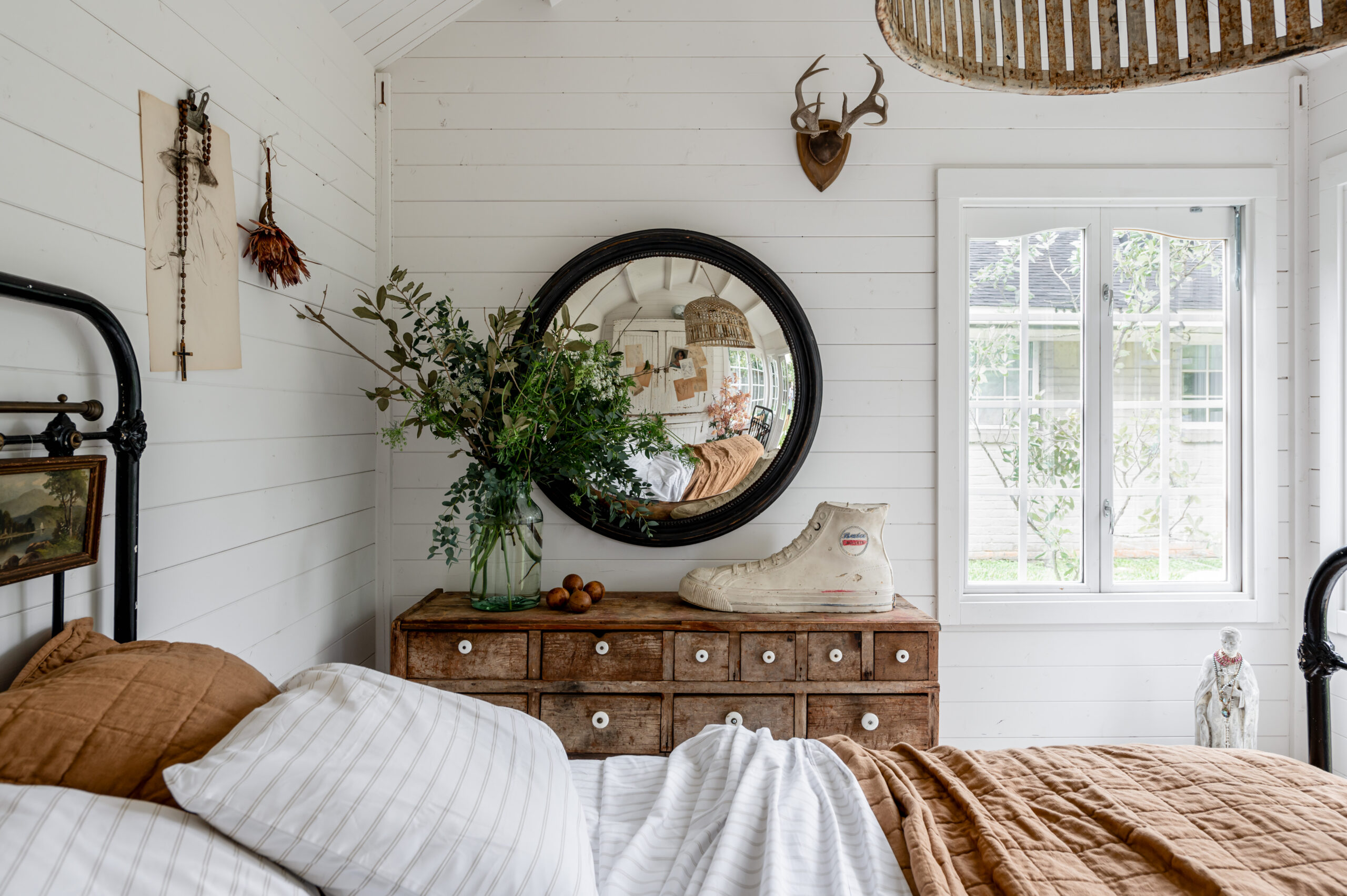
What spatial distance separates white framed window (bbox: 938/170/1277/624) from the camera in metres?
2.72

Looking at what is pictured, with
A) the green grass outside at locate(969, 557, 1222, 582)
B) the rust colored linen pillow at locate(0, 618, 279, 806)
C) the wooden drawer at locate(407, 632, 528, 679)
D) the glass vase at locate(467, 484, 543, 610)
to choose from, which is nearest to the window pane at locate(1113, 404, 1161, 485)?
the green grass outside at locate(969, 557, 1222, 582)

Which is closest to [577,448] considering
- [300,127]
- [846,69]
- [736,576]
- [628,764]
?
[736,576]

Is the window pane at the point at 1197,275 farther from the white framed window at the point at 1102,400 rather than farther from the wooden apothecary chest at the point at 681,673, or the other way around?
the wooden apothecary chest at the point at 681,673

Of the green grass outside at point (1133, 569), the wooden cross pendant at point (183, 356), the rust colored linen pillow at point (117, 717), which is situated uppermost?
the wooden cross pendant at point (183, 356)

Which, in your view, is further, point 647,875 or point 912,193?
point 912,193

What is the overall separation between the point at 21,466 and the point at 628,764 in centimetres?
110

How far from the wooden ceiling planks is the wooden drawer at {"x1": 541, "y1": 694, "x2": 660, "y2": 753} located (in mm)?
1799

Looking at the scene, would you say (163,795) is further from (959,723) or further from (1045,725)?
(1045,725)

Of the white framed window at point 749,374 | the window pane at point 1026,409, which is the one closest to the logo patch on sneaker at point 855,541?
the white framed window at point 749,374

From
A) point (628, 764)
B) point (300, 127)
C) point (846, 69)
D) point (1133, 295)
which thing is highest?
point (846, 69)

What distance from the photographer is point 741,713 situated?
218cm

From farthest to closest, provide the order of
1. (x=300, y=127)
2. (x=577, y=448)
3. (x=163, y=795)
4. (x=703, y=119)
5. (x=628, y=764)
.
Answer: (x=703, y=119)
(x=577, y=448)
(x=300, y=127)
(x=628, y=764)
(x=163, y=795)

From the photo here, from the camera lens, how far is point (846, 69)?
2.64 metres

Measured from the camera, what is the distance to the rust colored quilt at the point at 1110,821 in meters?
1.05
